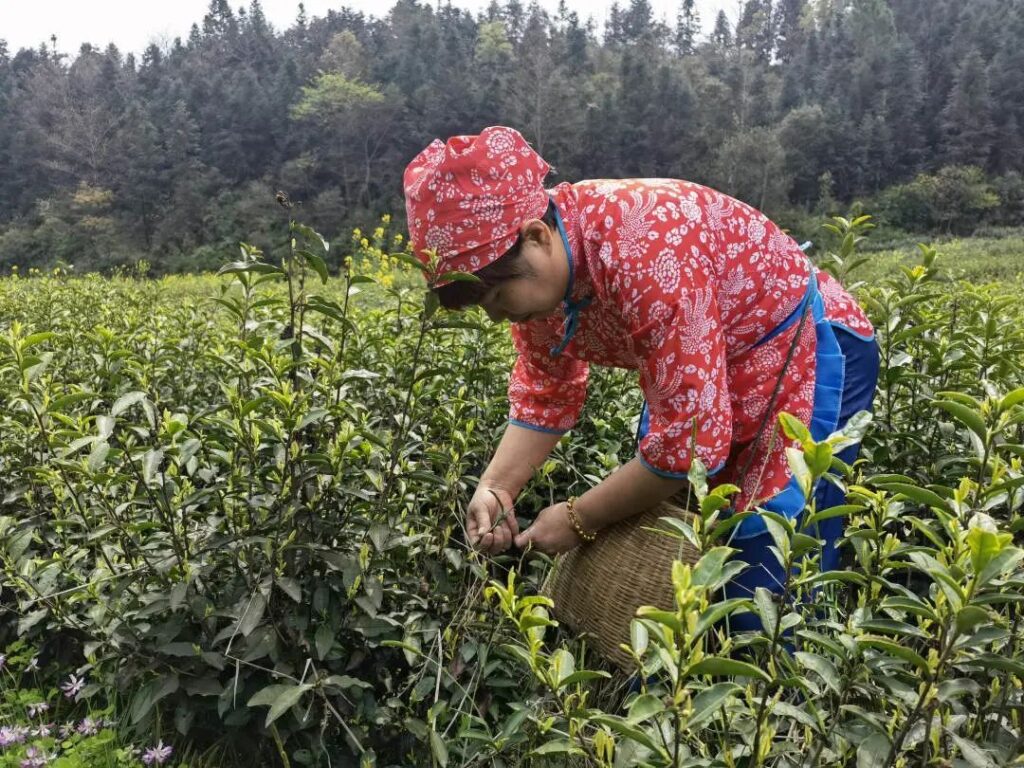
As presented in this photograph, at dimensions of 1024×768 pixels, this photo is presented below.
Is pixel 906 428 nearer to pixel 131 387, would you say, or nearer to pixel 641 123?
pixel 131 387

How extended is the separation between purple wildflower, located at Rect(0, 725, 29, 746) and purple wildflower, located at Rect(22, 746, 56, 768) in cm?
4

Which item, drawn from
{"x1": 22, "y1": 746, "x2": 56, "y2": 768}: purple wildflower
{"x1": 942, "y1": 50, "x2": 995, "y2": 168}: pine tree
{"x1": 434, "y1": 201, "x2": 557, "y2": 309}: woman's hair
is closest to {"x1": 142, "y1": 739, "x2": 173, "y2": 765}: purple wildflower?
{"x1": 22, "y1": 746, "x2": 56, "y2": 768}: purple wildflower

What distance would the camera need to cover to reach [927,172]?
4638 cm

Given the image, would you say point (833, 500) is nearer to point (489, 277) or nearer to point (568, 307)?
point (568, 307)

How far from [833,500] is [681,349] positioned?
61 cm

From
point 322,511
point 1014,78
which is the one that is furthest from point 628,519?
point 1014,78

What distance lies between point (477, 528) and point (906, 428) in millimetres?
1266

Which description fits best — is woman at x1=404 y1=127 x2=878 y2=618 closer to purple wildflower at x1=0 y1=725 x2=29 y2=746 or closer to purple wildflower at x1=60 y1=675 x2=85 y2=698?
purple wildflower at x1=60 y1=675 x2=85 y2=698

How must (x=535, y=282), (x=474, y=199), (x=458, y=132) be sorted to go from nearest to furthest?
(x=474, y=199)
(x=535, y=282)
(x=458, y=132)

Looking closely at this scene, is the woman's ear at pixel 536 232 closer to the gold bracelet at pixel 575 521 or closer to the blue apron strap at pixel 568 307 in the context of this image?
the blue apron strap at pixel 568 307

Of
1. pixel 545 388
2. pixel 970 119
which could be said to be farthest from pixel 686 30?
pixel 545 388

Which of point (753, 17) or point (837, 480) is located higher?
point (753, 17)

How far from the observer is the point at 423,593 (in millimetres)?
1678

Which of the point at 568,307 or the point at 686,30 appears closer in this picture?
the point at 568,307
